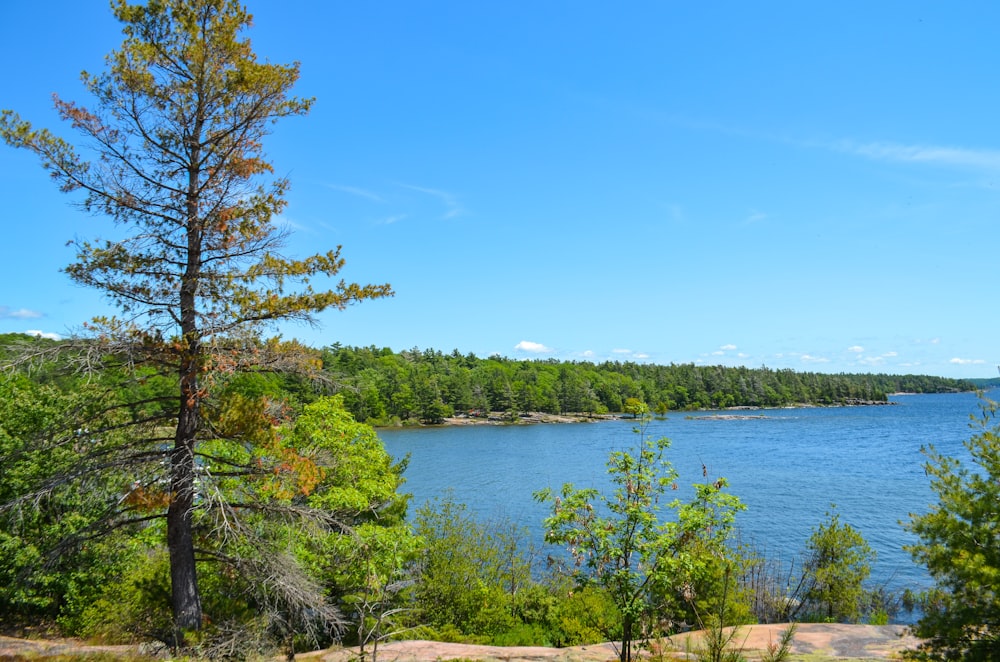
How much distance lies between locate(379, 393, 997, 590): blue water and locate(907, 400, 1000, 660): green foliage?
4.83m

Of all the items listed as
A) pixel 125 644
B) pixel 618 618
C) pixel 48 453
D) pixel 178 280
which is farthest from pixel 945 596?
pixel 48 453

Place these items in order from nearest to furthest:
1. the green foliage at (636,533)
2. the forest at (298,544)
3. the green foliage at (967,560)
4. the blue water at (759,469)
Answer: the green foliage at (967,560) → the green foliage at (636,533) → the forest at (298,544) → the blue water at (759,469)

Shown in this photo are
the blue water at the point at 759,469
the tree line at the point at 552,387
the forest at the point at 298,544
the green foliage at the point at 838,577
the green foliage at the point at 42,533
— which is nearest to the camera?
the forest at the point at 298,544

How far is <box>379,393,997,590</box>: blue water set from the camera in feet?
104

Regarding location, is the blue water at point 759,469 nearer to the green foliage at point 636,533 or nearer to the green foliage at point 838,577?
the green foliage at point 636,533

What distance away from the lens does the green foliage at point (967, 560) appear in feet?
29.3

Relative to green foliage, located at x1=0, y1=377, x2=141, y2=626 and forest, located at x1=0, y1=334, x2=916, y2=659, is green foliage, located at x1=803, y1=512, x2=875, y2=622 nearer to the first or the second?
forest, located at x1=0, y1=334, x2=916, y2=659

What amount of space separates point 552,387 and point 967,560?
12184 cm

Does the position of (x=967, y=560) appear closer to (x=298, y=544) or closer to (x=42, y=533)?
(x=298, y=544)

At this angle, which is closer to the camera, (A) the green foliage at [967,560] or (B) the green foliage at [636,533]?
(A) the green foliage at [967,560]

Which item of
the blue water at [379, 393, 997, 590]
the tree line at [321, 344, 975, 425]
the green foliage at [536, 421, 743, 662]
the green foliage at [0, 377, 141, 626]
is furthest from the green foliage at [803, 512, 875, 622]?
the tree line at [321, 344, 975, 425]

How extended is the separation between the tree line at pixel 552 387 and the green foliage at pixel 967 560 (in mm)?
76650

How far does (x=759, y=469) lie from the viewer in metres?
49.9

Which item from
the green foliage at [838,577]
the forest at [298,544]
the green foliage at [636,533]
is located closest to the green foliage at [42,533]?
the forest at [298,544]
